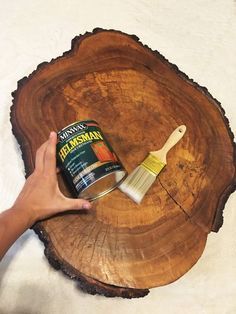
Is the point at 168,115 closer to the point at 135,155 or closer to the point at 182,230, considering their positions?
the point at 135,155

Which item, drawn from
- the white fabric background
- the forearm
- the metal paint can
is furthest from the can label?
the white fabric background

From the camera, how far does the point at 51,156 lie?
0.79 metres

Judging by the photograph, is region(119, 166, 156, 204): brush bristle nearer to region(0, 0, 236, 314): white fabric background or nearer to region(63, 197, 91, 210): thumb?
region(63, 197, 91, 210): thumb

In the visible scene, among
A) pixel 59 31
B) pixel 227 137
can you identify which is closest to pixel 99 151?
pixel 227 137

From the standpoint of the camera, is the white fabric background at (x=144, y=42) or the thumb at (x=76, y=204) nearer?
the thumb at (x=76, y=204)

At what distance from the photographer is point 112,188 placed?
83 cm

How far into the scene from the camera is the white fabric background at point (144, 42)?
3.07 feet

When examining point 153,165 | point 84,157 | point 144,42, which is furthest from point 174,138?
point 144,42

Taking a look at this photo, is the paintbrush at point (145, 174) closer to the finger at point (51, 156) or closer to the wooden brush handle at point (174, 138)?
the wooden brush handle at point (174, 138)

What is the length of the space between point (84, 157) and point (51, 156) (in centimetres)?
7

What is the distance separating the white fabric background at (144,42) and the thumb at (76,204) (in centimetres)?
24

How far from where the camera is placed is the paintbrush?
827 mm

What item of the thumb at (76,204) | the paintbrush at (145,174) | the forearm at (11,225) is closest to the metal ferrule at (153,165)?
the paintbrush at (145,174)

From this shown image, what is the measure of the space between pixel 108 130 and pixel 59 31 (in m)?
0.57
